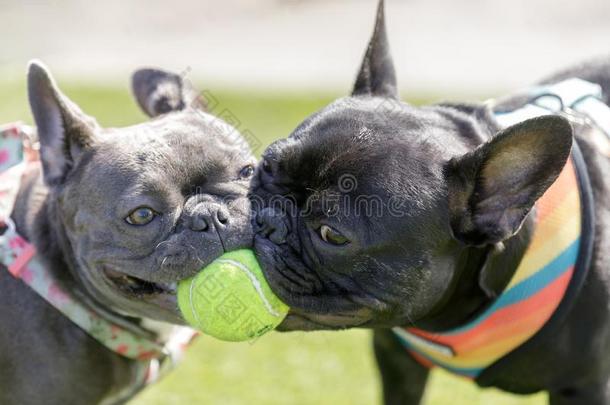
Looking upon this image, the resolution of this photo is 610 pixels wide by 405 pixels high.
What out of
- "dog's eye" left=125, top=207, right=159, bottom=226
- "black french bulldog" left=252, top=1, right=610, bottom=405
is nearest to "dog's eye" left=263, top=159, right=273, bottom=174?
"black french bulldog" left=252, top=1, right=610, bottom=405

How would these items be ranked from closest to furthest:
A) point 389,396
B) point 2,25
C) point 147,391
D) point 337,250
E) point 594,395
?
1. point 337,250
2. point 594,395
3. point 389,396
4. point 147,391
5. point 2,25

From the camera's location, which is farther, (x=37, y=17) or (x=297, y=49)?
(x=37, y=17)

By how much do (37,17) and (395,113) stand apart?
1305cm

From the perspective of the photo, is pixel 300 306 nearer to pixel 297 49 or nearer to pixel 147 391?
pixel 147 391

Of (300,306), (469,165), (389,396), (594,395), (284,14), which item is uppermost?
(469,165)

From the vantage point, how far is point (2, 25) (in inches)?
569

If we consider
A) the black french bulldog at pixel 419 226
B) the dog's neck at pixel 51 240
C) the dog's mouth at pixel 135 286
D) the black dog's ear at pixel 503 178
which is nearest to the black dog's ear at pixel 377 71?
the black french bulldog at pixel 419 226

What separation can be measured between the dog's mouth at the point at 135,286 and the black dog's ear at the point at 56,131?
0.50 m

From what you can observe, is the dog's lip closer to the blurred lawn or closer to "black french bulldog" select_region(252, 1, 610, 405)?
"black french bulldog" select_region(252, 1, 610, 405)

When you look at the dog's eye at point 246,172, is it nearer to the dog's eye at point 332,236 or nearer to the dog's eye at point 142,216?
the dog's eye at point 142,216

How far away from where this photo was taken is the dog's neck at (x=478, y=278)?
324 centimetres

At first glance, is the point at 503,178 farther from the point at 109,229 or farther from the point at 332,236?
the point at 109,229

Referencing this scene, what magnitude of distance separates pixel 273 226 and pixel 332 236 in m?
0.23

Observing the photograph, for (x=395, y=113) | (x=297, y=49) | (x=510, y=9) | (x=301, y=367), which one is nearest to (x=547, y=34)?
(x=510, y=9)
